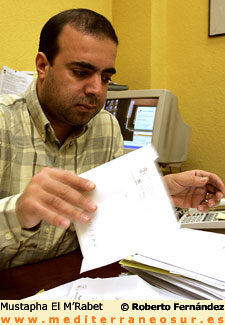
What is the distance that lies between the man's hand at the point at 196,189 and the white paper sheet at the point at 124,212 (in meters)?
0.34

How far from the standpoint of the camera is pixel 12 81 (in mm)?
1316

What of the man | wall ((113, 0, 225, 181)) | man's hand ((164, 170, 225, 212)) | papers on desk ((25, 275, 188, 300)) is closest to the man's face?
the man

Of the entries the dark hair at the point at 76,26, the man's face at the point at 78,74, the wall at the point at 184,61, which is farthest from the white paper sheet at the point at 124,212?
the wall at the point at 184,61

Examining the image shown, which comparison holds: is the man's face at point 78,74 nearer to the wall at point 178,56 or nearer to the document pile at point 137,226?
the document pile at point 137,226

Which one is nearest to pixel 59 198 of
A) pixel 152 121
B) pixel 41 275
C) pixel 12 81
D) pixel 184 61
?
pixel 41 275

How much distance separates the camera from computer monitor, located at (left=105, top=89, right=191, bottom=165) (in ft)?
4.88

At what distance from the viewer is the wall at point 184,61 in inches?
70.9

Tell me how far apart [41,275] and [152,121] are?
99 cm

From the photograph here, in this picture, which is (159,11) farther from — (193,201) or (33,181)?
(33,181)

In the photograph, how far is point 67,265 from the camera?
0.76m

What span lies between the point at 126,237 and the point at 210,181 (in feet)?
1.44

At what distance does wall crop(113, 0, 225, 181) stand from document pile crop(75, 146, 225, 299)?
131 cm

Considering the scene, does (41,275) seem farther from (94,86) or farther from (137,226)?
(94,86)

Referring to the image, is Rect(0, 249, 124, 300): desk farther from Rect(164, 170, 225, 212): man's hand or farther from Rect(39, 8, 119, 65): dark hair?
Rect(39, 8, 119, 65): dark hair
